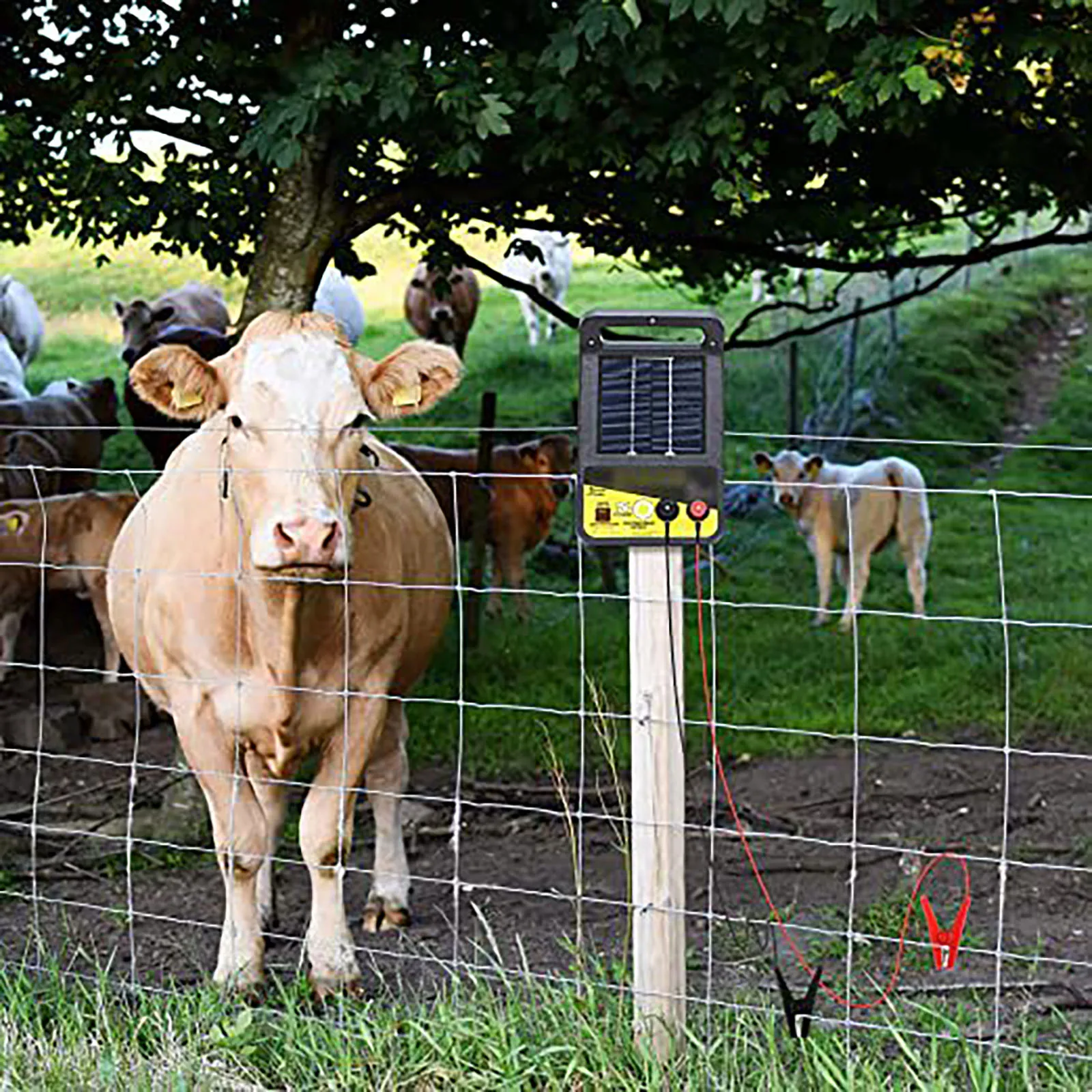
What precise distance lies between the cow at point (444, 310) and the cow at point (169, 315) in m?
2.43

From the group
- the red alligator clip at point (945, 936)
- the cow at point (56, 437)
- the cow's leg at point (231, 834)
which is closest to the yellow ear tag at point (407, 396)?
the cow's leg at point (231, 834)

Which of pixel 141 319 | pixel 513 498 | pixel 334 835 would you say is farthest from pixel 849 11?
pixel 141 319

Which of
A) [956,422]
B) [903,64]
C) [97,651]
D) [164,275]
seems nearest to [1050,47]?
[903,64]

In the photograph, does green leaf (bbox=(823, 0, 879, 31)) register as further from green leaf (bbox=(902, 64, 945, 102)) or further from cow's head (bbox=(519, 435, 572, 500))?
cow's head (bbox=(519, 435, 572, 500))

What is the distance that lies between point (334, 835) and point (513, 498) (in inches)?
290

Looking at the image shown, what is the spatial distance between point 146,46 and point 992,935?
→ 4935mm

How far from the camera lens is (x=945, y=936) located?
593cm

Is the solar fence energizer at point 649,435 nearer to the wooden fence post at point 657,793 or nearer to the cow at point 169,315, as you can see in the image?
the wooden fence post at point 657,793

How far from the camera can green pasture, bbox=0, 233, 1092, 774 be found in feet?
31.2

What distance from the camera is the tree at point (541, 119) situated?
21.8ft

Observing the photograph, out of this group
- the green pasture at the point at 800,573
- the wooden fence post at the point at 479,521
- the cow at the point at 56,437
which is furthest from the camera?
the cow at the point at 56,437

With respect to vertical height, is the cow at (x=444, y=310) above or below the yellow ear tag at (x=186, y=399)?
above

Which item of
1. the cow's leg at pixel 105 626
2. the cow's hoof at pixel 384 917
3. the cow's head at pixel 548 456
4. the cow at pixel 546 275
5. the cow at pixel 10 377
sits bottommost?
the cow's hoof at pixel 384 917

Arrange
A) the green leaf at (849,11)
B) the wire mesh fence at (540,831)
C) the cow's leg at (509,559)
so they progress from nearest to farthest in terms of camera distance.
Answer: the wire mesh fence at (540,831), the green leaf at (849,11), the cow's leg at (509,559)
